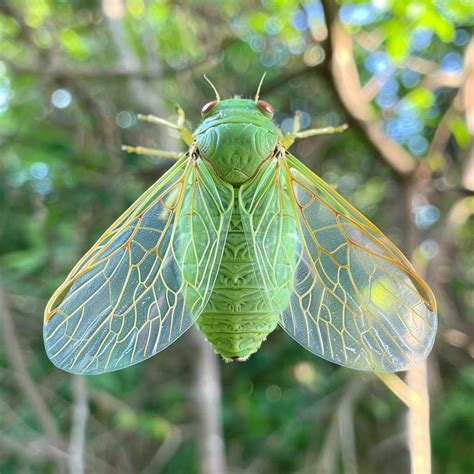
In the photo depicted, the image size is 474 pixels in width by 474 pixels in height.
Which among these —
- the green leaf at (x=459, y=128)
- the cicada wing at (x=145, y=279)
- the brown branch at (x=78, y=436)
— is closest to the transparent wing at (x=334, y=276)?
the cicada wing at (x=145, y=279)

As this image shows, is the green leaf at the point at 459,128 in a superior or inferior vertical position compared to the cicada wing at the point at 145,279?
superior

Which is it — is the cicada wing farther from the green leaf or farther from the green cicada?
the green leaf

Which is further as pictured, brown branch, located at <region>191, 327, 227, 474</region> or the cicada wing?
brown branch, located at <region>191, 327, 227, 474</region>

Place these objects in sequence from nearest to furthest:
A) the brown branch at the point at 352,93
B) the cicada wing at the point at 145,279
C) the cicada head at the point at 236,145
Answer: the cicada wing at the point at 145,279 < the cicada head at the point at 236,145 < the brown branch at the point at 352,93

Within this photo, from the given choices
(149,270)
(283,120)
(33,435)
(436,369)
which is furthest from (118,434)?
(149,270)

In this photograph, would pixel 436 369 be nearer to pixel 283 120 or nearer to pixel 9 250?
pixel 283 120

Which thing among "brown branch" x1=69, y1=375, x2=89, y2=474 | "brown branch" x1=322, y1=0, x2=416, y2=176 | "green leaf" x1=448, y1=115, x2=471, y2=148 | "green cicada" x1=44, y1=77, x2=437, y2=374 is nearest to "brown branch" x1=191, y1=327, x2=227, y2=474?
"brown branch" x1=69, y1=375, x2=89, y2=474

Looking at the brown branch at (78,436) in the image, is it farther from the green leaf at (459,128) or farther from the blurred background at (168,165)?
the green leaf at (459,128)
